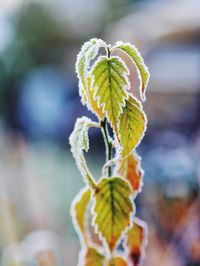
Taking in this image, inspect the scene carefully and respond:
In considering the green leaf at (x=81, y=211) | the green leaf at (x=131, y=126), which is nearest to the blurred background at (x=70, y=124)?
the green leaf at (x=81, y=211)

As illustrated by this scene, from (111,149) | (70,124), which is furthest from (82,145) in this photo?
(70,124)

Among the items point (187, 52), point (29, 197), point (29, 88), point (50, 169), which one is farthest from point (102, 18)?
point (29, 197)

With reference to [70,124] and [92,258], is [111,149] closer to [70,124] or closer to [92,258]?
[92,258]

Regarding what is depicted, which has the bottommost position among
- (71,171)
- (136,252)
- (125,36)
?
(136,252)

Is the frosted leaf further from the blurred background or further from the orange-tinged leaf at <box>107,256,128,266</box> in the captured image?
the blurred background

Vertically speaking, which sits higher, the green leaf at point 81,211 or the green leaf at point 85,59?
the green leaf at point 85,59

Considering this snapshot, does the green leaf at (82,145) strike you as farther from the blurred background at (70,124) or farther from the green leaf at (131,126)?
the blurred background at (70,124)

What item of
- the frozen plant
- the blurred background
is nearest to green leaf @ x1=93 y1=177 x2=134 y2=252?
the frozen plant

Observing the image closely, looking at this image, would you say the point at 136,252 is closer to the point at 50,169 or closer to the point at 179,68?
the point at 50,169

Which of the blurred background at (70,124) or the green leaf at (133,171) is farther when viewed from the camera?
the blurred background at (70,124)
